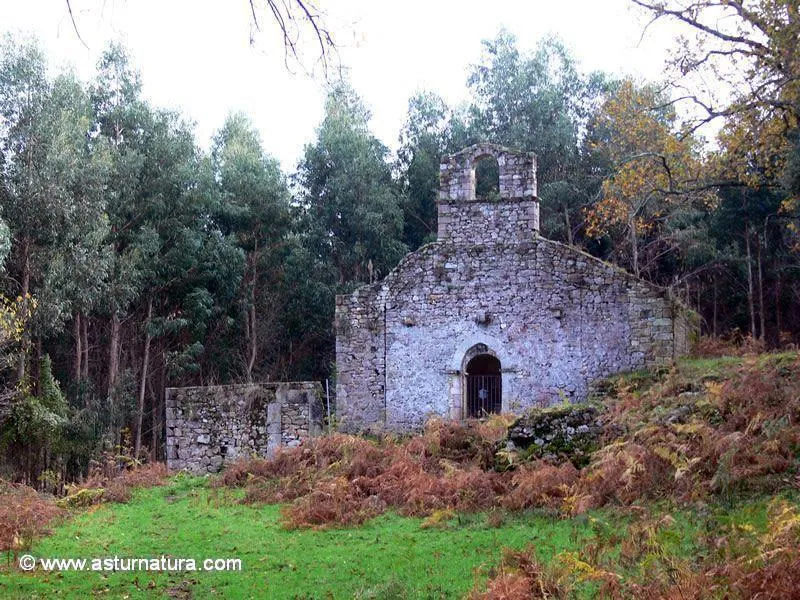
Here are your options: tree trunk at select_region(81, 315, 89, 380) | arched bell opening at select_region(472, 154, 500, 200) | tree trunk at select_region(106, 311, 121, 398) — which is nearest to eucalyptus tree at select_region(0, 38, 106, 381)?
tree trunk at select_region(106, 311, 121, 398)

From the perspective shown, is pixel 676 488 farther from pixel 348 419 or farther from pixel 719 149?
pixel 348 419

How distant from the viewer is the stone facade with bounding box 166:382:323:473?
60.8ft

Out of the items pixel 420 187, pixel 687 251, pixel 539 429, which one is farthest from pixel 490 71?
pixel 539 429

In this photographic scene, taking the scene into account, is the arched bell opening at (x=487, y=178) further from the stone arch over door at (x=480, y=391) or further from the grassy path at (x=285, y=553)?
the grassy path at (x=285, y=553)

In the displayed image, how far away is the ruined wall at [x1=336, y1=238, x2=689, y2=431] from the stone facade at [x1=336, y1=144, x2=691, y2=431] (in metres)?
0.02

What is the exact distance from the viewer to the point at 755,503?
962 centimetres

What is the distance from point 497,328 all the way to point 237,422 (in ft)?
19.7

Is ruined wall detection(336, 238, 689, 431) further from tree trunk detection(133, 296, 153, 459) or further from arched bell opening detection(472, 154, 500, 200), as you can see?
arched bell opening detection(472, 154, 500, 200)

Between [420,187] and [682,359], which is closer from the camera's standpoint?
[682,359]

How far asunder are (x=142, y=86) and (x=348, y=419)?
18407 millimetres

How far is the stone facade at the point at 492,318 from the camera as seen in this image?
Result: 64.4ft

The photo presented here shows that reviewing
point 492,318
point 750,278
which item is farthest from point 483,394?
point 750,278

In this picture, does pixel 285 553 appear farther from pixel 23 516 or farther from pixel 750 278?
pixel 750 278

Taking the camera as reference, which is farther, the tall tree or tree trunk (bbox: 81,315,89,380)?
the tall tree
